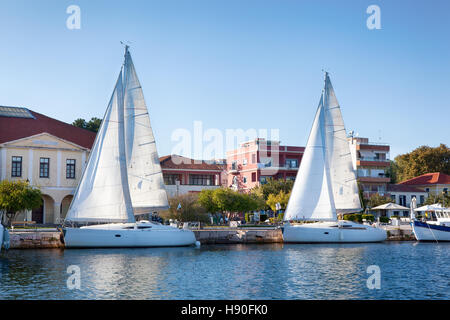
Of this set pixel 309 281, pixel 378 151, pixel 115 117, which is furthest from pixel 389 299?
pixel 378 151

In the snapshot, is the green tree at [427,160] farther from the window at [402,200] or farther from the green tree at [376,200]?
the green tree at [376,200]

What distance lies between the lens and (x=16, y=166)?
53469mm

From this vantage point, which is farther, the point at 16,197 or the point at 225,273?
the point at 16,197

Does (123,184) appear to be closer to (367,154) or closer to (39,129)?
(39,129)

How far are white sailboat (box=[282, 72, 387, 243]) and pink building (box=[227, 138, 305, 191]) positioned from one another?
88.9ft

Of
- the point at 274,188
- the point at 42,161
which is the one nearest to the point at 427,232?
the point at 274,188

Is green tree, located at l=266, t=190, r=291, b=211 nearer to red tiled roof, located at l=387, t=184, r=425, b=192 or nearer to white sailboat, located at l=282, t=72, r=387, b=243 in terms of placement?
white sailboat, located at l=282, t=72, r=387, b=243

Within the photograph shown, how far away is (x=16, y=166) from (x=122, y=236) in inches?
760

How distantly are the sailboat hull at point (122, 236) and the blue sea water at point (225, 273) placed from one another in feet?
2.45

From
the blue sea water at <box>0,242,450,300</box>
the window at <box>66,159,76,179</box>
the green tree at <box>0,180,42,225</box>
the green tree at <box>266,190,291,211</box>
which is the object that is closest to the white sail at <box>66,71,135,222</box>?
the blue sea water at <box>0,242,450,300</box>

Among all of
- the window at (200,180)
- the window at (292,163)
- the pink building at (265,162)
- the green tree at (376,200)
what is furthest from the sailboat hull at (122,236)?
the window at (292,163)

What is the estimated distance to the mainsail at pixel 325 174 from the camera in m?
46.1

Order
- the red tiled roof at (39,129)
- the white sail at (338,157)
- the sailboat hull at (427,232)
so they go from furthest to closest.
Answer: the red tiled roof at (39,129) < the sailboat hull at (427,232) < the white sail at (338,157)
